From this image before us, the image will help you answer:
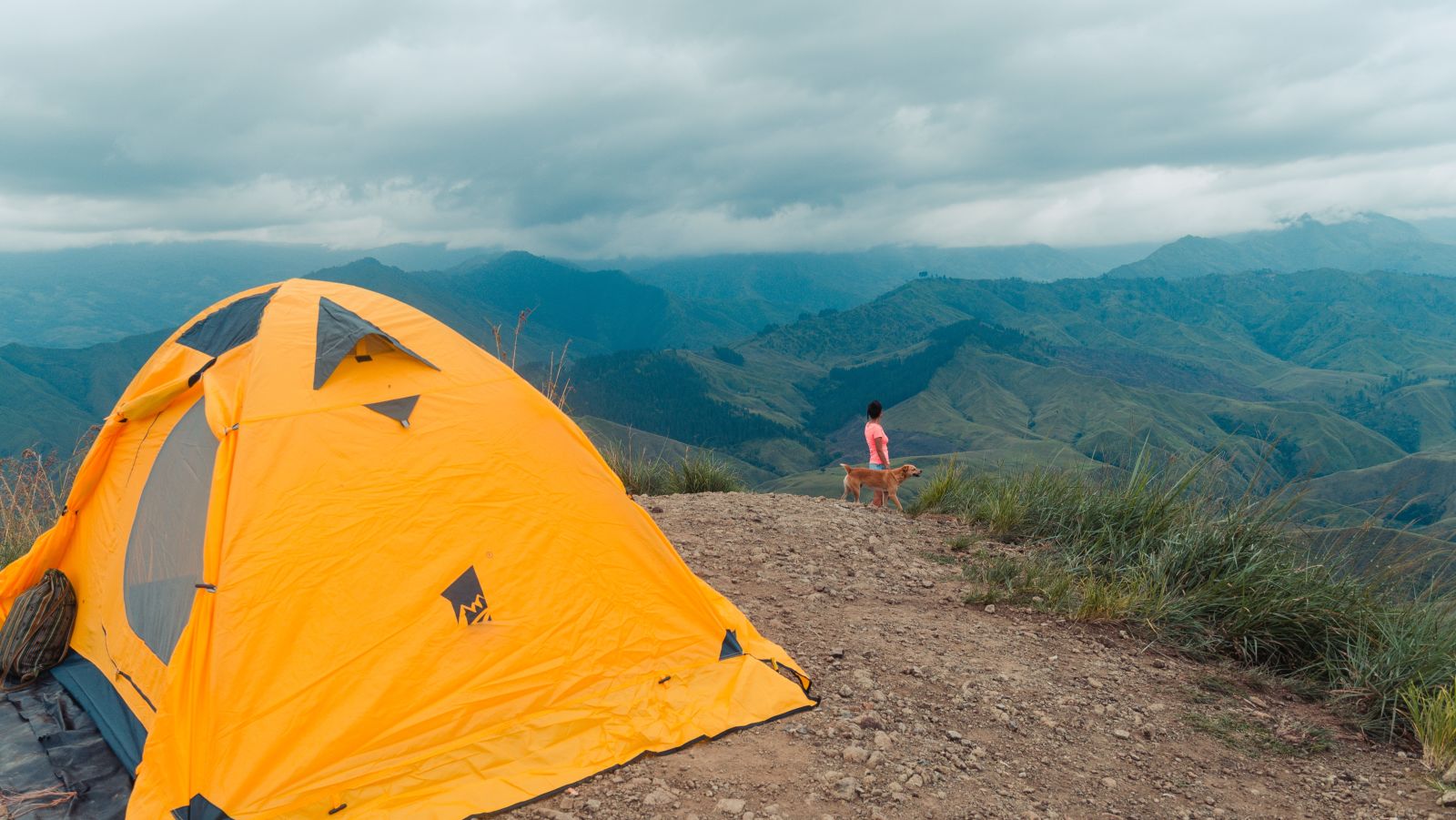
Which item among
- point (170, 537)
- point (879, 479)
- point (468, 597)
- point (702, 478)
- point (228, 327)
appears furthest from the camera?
point (702, 478)

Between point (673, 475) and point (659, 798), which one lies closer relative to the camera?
point (659, 798)

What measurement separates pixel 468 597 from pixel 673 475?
25.7 ft

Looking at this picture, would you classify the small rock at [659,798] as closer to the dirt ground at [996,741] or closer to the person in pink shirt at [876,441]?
the dirt ground at [996,741]

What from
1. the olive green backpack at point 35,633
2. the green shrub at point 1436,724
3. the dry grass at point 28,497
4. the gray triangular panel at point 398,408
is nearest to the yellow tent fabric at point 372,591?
the gray triangular panel at point 398,408

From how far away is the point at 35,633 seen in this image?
5.94 meters

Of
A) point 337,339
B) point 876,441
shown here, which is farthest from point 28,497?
point 876,441

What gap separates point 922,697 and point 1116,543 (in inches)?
153

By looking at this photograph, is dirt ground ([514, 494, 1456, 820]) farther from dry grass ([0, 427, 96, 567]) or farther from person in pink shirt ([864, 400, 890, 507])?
dry grass ([0, 427, 96, 567])

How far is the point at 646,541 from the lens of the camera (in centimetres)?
585

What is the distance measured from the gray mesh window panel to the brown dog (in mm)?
8575

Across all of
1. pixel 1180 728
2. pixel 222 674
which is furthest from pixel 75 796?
pixel 1180 728

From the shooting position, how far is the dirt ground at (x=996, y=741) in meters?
4.49

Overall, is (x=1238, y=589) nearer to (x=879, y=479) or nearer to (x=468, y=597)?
(x=879, y=479)

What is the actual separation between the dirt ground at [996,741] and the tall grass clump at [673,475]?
477cm
